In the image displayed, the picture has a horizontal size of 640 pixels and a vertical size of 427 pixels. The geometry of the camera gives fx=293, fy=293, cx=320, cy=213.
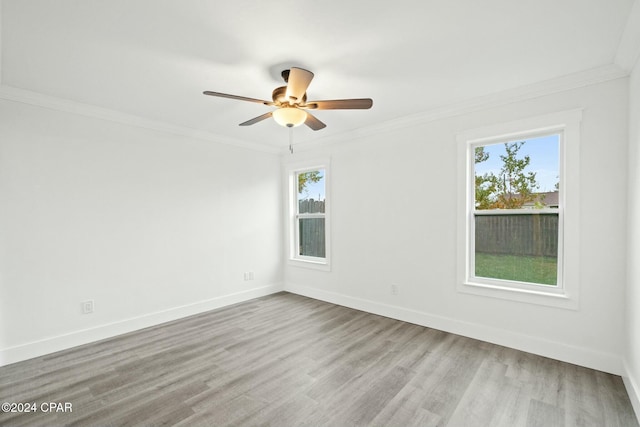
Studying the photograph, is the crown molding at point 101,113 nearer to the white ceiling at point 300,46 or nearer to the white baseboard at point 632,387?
the white ceiling at point 300,46

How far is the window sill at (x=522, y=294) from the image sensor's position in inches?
106

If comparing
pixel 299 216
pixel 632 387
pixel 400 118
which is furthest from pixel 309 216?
pixel 632 387

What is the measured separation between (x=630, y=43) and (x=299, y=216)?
429 centimetres

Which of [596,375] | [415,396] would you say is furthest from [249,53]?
[596,375]

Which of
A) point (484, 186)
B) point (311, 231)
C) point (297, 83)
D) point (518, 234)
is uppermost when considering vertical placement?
point (297, 83)

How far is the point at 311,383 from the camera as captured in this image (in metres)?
2.40

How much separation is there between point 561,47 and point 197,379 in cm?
387

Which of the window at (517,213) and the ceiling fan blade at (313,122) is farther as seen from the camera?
the window at (517,213)

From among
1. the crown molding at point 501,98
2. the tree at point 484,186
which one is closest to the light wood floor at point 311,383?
the tree at point 484,186

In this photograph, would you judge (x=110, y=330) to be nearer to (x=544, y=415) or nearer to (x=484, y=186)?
(x=544, y=415)

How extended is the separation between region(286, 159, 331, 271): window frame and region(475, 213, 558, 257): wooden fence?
2.14 metres

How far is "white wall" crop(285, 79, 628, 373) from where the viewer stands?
2.50 metres

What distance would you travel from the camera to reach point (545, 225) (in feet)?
9.64

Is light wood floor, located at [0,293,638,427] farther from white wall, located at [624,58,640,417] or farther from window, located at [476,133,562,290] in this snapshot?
window, located at [476,133,562,290]
